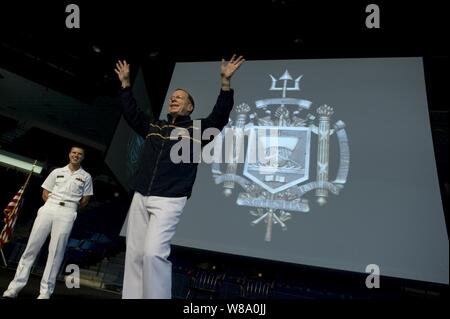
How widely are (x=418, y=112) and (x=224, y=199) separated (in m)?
2.78

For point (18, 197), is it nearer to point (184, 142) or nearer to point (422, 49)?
point (184, 142)

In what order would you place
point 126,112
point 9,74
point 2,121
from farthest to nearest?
point 2,121 < point 9,74 < point 126,112

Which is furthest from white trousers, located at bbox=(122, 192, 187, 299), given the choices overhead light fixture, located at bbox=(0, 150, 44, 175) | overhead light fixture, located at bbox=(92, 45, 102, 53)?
overhead light fixture, located at bbox=(0, 150, 44, 175)

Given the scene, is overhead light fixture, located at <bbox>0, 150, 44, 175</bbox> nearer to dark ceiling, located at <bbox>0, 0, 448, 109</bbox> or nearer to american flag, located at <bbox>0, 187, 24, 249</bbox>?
dark ceiling, located at <bbox>0, 0, 448, 109</bbox>

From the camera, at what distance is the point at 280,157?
453cm

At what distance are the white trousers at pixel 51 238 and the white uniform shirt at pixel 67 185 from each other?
0.10 metres

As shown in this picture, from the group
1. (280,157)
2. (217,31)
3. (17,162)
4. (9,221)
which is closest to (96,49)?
(217,31)

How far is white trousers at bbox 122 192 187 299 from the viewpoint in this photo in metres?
1.72

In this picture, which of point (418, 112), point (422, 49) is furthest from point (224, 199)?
point (422, 49)

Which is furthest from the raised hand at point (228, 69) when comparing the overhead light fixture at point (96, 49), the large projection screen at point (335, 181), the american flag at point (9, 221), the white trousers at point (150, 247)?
the american flag at point (9, 221)

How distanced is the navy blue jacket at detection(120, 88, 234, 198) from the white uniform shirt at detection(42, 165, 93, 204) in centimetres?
134

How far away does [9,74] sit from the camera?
7301 mm

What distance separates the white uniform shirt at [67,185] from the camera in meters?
3.12

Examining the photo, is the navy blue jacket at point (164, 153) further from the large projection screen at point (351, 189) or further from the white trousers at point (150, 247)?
the large projection screen at point (351, 189)
